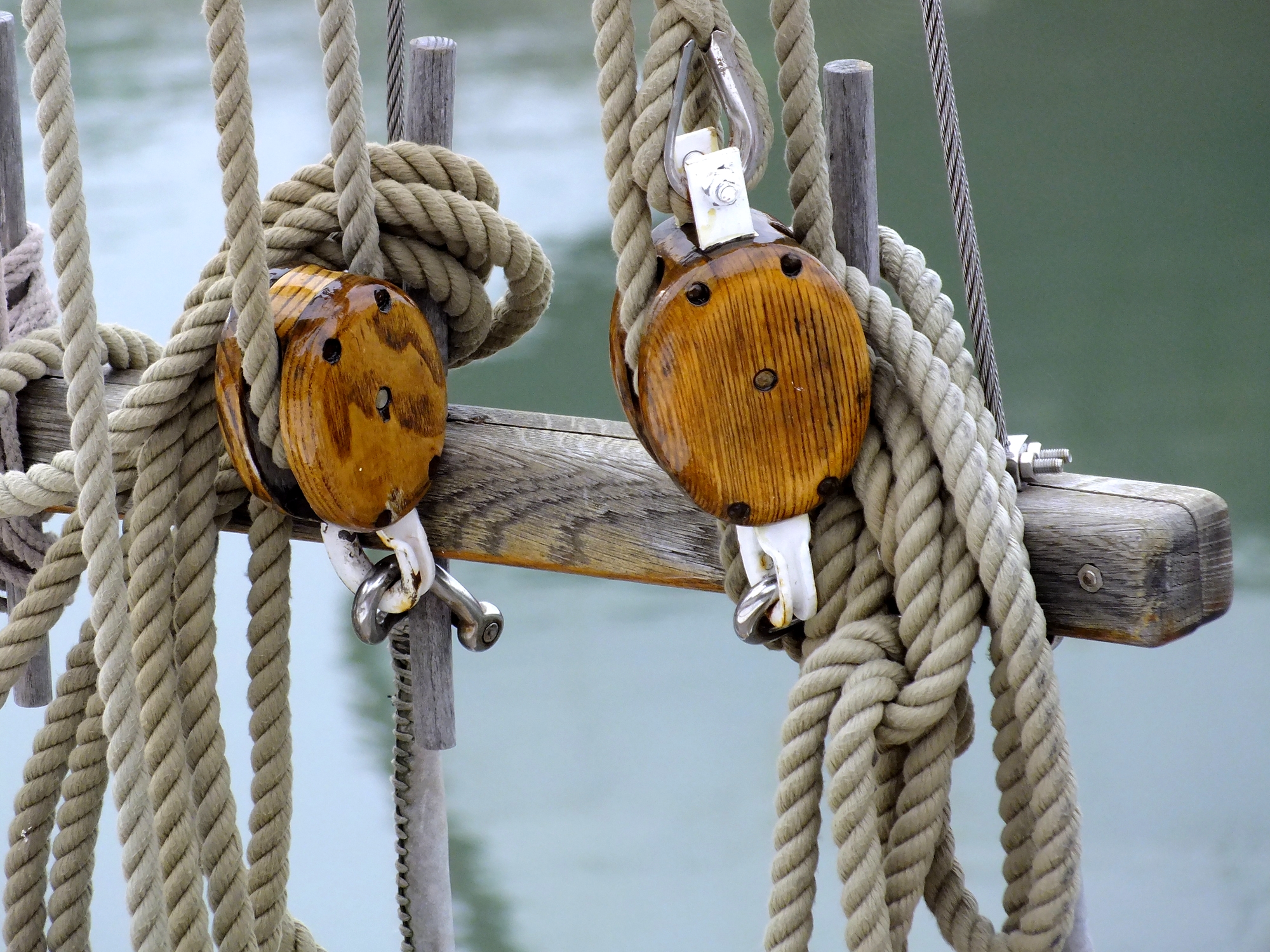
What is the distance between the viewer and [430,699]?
3.22 feet

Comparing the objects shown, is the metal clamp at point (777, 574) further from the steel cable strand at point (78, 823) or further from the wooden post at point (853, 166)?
the steel cable strand at point (78, 823)

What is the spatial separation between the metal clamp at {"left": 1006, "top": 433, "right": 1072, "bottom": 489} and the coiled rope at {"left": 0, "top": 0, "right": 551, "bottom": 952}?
34 cm

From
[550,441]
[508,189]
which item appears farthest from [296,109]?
[550,441]

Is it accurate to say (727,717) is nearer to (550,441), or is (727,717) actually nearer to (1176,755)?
(1176,755)

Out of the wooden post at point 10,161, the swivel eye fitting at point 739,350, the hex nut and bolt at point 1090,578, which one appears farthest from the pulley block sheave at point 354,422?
the wooden post at point 10,161

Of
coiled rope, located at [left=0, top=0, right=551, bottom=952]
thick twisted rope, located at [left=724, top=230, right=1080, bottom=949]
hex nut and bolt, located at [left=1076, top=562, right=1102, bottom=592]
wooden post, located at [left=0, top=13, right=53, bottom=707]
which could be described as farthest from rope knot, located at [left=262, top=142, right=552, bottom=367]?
wooden post, located at [left=0, top=13, right=53, bottom=707]

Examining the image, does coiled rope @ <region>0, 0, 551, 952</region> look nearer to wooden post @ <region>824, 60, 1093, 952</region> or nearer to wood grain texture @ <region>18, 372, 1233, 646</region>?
wood grain texture @ <region>18, 372, 1233, 646</region>

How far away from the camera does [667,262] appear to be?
2.19 feet

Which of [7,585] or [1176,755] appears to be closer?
[7,585]

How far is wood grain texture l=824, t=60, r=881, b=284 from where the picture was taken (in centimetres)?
75

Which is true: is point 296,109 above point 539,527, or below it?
below

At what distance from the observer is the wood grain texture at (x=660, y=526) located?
26.4 inches

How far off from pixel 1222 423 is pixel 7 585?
8.80 ft

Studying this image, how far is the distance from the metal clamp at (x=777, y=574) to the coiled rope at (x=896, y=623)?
0.06 ft
